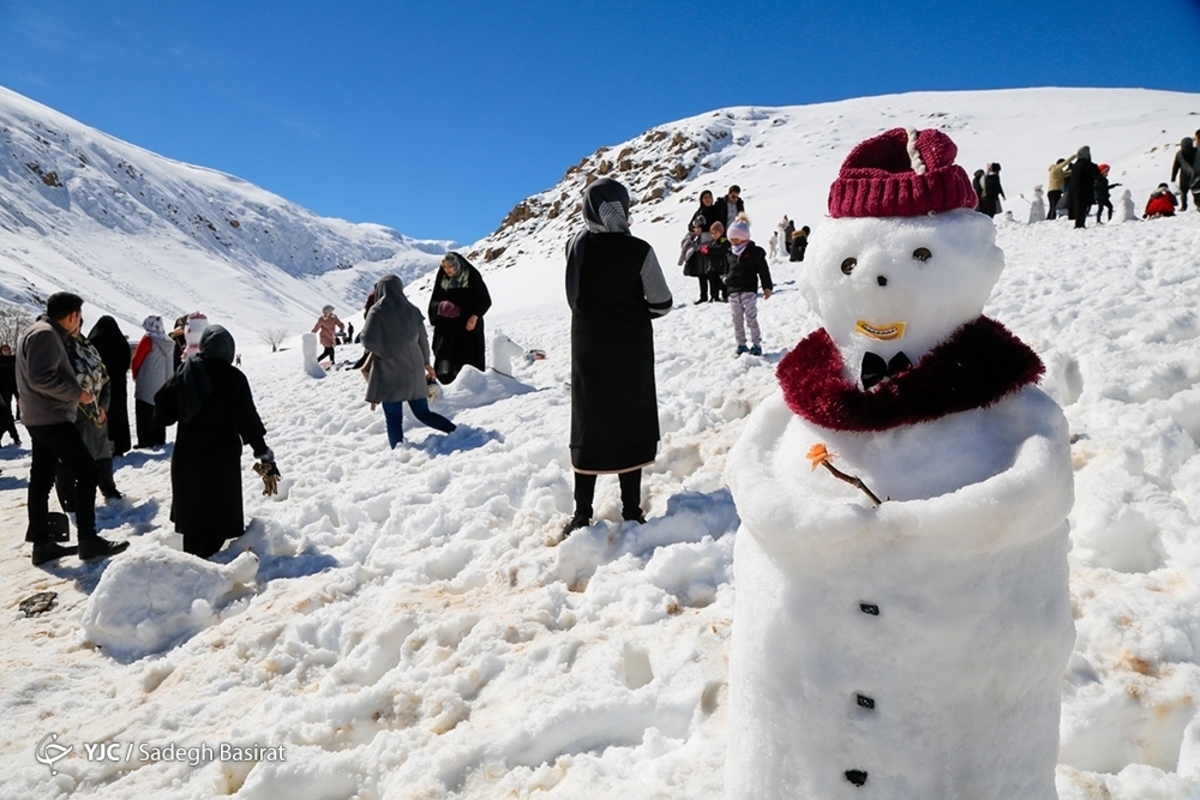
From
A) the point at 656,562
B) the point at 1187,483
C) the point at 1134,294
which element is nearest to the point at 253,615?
the point at 656,562

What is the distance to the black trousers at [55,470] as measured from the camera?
5098 mm

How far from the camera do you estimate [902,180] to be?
1602mm

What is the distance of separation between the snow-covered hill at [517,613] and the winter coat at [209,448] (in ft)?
1.10

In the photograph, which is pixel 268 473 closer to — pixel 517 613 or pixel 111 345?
pixel 517 613

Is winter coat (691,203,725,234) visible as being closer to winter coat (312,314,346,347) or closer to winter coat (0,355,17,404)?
winter coat (312,314,346,347)

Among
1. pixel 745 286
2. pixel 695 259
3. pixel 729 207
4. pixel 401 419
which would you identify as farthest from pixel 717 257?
pixel 401 419

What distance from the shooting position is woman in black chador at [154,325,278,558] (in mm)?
4938

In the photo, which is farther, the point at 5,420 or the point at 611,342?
the point at 5,420

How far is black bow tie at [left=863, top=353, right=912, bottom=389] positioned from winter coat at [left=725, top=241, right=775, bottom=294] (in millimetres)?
5805

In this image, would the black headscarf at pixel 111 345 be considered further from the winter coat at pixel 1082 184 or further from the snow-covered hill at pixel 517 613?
the winter coat at pixel 1082 184

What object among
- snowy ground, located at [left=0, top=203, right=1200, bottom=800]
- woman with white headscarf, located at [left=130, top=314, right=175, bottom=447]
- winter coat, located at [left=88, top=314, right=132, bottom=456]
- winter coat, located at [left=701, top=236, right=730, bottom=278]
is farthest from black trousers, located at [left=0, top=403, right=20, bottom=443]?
winter coat, located at [left=701, top=236, right=730, bottom=278]

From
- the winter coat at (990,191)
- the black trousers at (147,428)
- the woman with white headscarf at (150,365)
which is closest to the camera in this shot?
the woman with white headscarf at (150,365)

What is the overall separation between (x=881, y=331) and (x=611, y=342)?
250 centimetres

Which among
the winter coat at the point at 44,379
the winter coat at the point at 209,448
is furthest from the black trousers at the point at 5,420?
the winter coat at the point at 209,448
